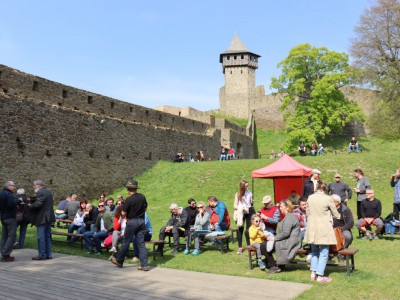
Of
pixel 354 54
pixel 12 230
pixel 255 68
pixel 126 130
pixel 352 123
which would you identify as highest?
pixel 255 68

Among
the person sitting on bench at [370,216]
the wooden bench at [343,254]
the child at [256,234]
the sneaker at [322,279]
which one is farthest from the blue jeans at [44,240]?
the person sitting on bench at [370,216]

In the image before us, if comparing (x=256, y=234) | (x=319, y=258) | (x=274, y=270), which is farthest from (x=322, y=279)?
(x=256, y=234)

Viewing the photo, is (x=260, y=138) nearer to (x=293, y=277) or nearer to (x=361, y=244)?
(x=361, y=244)

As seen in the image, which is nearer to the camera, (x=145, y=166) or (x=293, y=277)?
(x=293, y=277)

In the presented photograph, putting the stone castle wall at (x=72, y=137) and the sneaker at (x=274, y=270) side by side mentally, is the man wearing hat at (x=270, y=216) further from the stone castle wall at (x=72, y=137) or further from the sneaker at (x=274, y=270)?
the stone castle wall at (x=72, y=137)

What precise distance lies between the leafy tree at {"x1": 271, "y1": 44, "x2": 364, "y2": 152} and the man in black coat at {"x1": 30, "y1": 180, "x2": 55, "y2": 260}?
28374mm

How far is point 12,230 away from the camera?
25.5ft

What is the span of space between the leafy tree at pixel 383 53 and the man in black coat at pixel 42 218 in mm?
26637

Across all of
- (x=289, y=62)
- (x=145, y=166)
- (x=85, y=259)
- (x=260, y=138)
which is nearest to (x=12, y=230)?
(x=85, y=259)

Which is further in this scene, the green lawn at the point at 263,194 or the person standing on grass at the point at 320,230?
the person standing on grass at the point at 320,230

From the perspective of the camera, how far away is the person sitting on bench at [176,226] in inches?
359

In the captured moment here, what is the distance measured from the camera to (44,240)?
25.5ft

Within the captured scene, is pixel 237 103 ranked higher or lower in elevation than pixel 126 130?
higher

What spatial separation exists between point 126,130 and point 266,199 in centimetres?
1633
